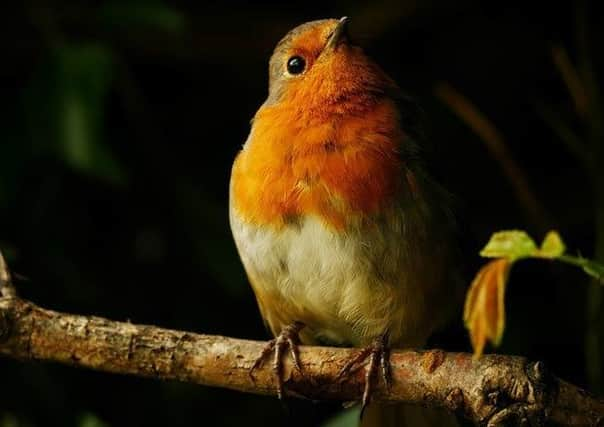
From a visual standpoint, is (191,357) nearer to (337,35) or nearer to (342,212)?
(342,212)

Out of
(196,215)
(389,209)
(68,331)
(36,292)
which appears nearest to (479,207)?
(196,215)

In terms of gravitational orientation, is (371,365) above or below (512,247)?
above

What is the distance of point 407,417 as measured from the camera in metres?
3.88

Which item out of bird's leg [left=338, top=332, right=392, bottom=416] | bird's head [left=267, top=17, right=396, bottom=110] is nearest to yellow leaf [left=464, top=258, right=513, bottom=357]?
bird's leg [left=338, top=332, right=392, bottom=416]

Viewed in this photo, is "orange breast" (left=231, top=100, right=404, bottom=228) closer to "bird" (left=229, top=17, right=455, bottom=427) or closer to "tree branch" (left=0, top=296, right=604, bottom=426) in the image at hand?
"bird" (left=229, top=17, right=455, bottom=427)

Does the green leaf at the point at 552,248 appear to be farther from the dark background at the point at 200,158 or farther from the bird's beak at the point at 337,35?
the bird's beak at the point at 337,35

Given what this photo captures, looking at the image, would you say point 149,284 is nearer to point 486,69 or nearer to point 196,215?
point 196,215

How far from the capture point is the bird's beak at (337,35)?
371cm

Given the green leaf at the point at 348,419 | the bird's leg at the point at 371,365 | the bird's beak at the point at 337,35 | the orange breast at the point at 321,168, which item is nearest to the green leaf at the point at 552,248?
the bird's leg at the point at 371,365

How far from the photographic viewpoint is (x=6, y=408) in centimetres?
419

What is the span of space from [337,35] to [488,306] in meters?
1.86

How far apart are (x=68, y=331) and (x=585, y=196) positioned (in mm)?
2499

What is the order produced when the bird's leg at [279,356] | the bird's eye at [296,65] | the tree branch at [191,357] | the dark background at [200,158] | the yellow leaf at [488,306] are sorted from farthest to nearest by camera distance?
the dark background at [200,158]
the bird's eye at [296,65]
the bird's leg at [279,356]
the tree branch at [191,357]
the yellow leaf at [488,306]

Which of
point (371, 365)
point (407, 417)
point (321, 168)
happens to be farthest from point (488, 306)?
point (407, 417)
